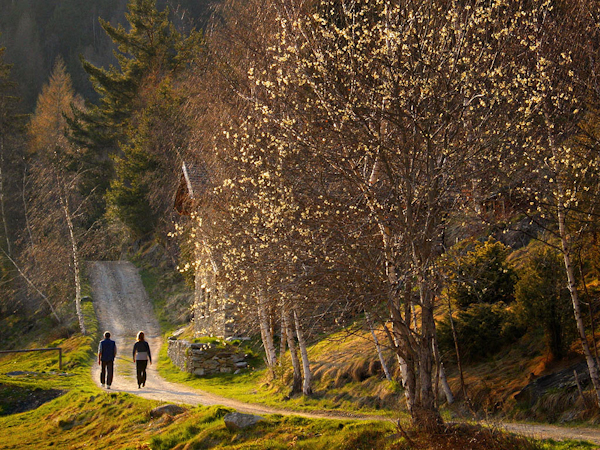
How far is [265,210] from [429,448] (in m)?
4.14

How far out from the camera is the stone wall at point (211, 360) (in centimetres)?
1811

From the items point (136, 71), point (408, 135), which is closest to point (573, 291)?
point (408, 135)

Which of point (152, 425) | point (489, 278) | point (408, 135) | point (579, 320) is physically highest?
point (408, 135)

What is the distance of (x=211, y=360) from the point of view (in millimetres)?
18188

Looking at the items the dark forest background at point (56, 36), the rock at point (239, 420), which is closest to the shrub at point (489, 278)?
the rock at point (239, 420)

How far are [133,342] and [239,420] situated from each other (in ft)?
57.1

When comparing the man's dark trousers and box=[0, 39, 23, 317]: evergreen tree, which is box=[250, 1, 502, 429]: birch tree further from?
box=[0, 39, 23, 317]: evergreen tree

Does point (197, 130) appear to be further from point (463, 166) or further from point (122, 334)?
point (463, 166)

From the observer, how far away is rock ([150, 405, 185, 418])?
11.4 m

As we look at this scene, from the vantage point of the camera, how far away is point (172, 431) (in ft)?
33.8

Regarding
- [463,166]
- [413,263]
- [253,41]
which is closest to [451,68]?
[463,166]

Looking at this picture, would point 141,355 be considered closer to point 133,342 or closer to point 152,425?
point 152,425

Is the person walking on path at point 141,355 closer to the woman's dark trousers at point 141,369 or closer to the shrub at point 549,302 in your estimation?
the woman's dark trousers at point 141,369

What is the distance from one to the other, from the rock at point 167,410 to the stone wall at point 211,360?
6.26m
